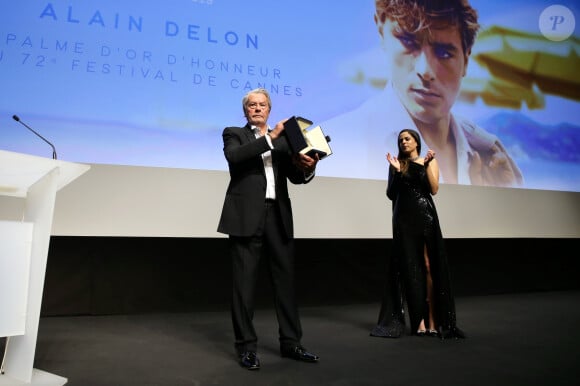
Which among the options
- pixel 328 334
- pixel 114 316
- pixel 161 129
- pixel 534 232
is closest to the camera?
pixel 328 334

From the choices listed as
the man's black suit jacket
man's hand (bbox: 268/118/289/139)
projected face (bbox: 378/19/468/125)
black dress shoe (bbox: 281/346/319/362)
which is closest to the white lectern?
the man's black suit jacket

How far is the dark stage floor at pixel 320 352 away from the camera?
1.72 metres

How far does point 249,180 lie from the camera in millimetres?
2014

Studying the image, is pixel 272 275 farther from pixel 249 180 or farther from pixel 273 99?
pixel 273 99

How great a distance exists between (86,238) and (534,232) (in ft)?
11.2

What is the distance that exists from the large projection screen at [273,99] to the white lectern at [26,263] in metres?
1.27

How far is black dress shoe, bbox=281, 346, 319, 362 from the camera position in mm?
1950

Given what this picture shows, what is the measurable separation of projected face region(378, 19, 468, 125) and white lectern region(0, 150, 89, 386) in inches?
107

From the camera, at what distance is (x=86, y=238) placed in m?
3.34

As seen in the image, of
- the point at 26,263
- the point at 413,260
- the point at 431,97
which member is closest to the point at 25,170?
the point at 26,263

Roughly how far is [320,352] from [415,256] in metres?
0.82

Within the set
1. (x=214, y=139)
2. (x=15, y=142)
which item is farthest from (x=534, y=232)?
(x=15, y=142)

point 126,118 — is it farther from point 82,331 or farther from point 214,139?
point 82,331

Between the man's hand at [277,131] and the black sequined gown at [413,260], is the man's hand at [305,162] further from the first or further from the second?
the black sequined gown at [413,260]
